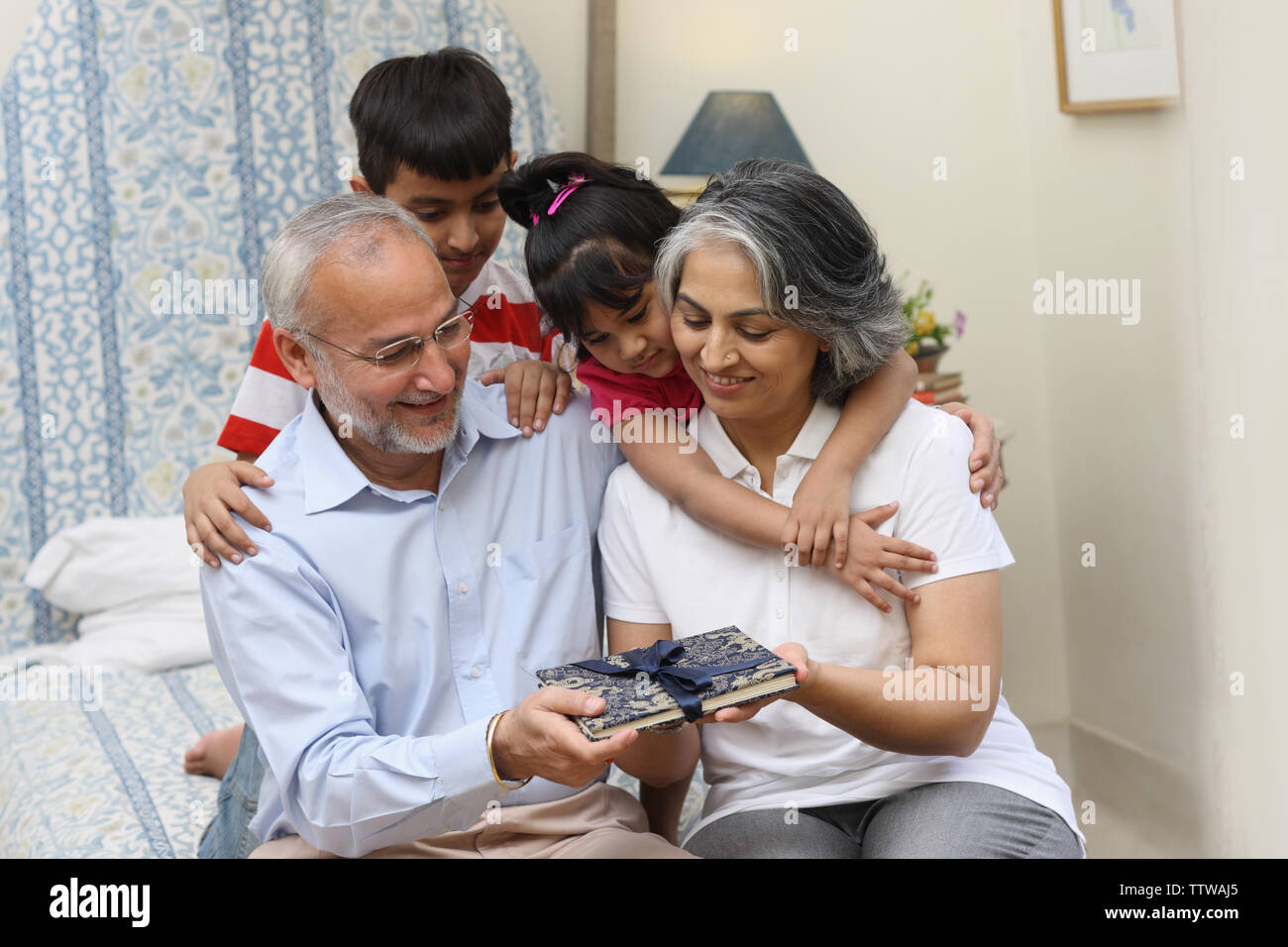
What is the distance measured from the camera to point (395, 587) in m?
1.37

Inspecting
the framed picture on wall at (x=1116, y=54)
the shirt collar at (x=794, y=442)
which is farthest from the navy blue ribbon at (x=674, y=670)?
the framed picture on wall at (x=1116, y=54)

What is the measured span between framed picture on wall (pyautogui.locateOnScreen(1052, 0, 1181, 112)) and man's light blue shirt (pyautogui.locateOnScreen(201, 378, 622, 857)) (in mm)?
1513

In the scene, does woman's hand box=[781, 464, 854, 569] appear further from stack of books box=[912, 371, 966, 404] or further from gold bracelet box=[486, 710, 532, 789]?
stack of books box=[912, 371, 966, 404]

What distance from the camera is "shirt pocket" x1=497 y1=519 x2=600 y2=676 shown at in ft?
4.70

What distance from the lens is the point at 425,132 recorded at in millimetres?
1675

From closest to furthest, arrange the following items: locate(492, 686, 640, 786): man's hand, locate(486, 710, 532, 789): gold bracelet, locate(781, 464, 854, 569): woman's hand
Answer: locate(492, 686, 640, 786): man's hand → locate(486, 710, 532, 789): gold bracelet → locate(781, 464, 854, 569): woman's hand

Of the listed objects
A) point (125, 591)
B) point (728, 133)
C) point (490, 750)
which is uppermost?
point (728, 133)

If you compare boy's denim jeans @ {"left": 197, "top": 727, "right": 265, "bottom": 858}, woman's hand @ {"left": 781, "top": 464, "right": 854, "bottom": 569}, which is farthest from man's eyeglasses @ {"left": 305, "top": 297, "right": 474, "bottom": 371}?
boy's denim jeans @ {"left": 197, "top": 727, "right": 265, "bottom": 858}

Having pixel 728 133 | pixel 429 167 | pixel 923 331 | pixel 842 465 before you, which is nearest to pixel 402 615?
pixel 842 465

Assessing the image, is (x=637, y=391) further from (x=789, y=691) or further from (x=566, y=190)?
(x=789, y=691)

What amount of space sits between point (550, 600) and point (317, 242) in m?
0.50
